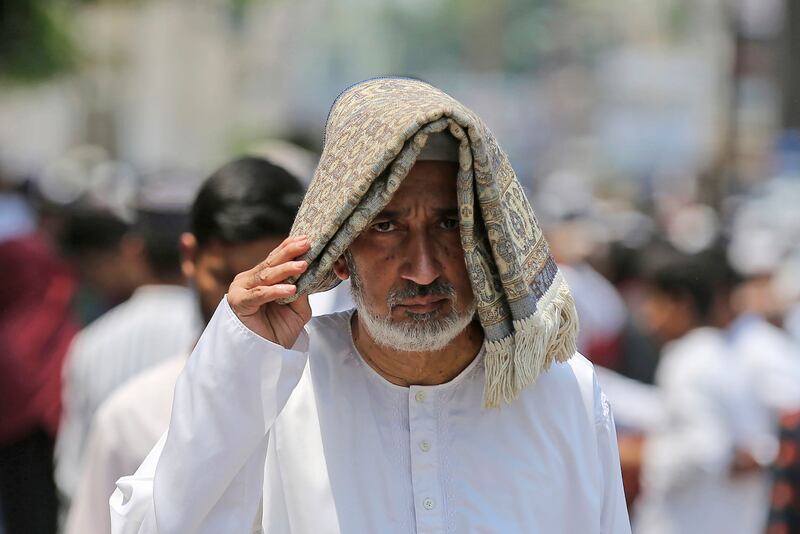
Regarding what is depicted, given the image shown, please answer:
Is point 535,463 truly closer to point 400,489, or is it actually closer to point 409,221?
point 400,489

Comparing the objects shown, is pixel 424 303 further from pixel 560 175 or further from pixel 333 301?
pixel 560 175

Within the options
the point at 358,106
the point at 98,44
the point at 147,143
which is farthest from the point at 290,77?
the point at 358,106

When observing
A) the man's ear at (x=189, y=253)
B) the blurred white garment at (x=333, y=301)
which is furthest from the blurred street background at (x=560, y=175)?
the blurred white garment at (x=333, y=301)

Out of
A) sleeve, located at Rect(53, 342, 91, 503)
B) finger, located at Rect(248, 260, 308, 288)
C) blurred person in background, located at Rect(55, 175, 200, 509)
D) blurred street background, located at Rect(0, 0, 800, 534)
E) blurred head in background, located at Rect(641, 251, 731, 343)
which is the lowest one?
blurred street background, located at Rect(0, 0, 800, 534)

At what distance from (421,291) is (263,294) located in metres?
0.33

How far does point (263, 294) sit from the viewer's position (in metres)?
2.58

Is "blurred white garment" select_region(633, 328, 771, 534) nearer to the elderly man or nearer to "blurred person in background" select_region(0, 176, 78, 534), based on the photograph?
"blurred person in background" select_region(0, 176, 78, 534)

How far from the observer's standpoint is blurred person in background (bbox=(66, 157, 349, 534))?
11.8ft

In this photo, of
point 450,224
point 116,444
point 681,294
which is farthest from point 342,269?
point 681,294

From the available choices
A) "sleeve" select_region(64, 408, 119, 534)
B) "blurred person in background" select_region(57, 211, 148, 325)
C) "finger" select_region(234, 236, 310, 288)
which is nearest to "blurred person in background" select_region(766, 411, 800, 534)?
"sleeve" select_region(64, 408, 119, 534)

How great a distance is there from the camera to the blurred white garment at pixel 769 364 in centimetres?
639

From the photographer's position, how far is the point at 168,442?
8.70 ft

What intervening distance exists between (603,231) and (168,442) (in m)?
9.94

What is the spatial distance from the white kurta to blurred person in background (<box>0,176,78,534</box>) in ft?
13.2
